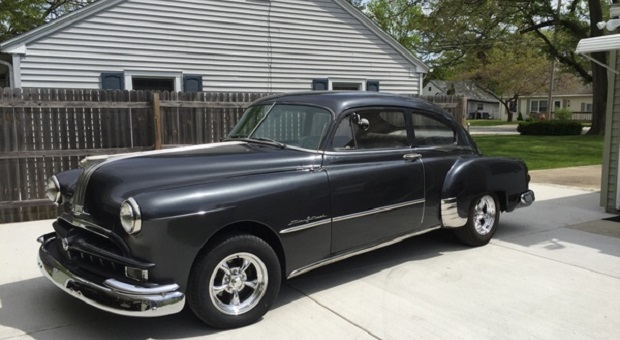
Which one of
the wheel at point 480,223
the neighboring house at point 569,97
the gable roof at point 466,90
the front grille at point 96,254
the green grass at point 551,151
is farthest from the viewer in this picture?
the gable roof at point 466,90

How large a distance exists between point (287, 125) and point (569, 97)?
59.5 meters

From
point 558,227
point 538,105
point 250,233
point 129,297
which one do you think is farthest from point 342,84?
point 538,105

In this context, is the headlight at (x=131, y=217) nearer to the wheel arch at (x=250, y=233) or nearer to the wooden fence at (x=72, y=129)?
the wheel arch at (x=250, y=233)

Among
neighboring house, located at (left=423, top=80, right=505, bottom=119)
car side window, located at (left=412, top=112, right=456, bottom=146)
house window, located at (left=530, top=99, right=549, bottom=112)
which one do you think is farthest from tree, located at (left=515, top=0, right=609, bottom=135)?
neighboring house, located at (left=423, top=80, right=505, bottom=119)

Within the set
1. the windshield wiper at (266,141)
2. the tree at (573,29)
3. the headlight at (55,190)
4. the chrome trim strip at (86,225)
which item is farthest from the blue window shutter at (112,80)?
the tree at (573,29)

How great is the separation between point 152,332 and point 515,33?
2588 cm

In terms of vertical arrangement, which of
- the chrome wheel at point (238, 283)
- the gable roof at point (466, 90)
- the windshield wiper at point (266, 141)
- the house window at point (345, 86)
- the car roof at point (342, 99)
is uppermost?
the gable roof at point (466, 90)

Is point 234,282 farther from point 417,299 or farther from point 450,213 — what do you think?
point 450,213

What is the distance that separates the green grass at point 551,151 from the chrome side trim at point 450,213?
863 cm

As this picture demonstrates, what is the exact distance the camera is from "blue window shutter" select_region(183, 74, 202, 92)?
11633 mm

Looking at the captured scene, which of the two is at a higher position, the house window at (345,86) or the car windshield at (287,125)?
the house window at (345,86)

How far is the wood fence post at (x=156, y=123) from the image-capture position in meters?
8.05

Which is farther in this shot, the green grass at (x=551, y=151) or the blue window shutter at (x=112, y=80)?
the green grass at (x=551, y=151)

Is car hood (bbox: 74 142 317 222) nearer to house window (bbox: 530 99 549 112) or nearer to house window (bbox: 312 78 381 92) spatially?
house window (bbox: 312 78 381 92)
